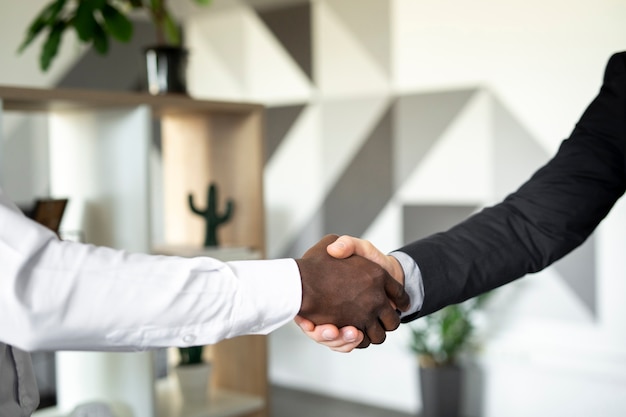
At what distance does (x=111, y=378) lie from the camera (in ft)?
9.20

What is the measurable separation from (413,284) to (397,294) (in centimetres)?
8

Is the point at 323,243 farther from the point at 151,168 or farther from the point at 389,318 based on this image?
the point at 151,168

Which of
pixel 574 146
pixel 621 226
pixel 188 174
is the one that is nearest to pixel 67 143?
pixel 188 174

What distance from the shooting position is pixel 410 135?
379 centimetres

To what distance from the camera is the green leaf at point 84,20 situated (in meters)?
2.74

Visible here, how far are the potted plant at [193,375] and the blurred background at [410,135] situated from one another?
1142 millimetres

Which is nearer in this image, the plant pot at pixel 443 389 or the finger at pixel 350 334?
the finger at pixel 350 334

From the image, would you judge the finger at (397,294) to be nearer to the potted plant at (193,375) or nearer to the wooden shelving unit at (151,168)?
the wooden shelving unit at (151,168)

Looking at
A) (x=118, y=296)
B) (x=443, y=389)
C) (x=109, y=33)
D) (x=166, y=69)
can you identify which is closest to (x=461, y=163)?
(x=443, y=389)

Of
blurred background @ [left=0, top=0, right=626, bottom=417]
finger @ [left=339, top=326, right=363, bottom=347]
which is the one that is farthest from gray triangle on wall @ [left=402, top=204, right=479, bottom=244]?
finger @ [left=339, top=326, right=363, bottom=347]

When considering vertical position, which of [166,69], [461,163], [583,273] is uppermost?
[166,69]

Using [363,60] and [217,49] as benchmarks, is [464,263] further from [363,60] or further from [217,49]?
[217,49]

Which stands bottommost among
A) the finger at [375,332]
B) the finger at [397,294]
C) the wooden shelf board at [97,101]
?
the finger at [375,332]

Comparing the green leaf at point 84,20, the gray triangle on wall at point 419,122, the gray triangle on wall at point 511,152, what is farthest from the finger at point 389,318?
the gray triangle on wall at point 419,122
